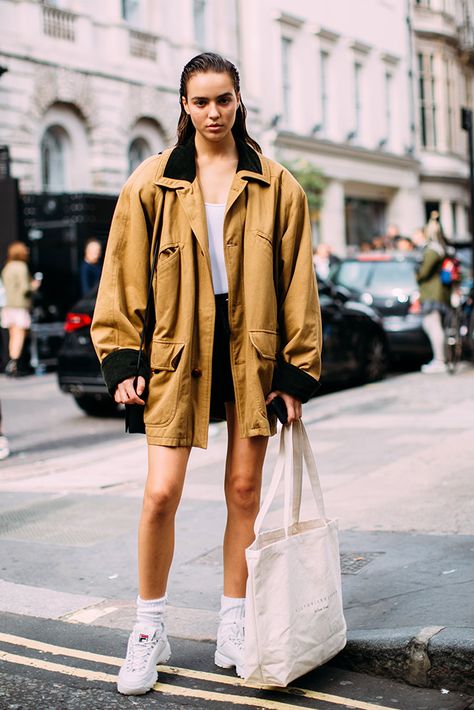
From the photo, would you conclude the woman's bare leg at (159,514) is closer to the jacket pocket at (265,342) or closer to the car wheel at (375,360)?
the jacket pocket at (265,342)

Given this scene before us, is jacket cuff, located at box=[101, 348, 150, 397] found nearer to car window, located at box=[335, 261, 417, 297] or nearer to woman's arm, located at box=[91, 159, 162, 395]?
woman's arm, located at box=[91, 159, 162, 395]

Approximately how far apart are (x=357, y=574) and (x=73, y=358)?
24.0 ft

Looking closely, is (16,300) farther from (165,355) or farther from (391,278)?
(165,355)

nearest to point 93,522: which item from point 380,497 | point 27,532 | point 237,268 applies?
point 27,532

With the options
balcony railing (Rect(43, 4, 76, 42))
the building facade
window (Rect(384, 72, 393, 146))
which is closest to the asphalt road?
the building facade

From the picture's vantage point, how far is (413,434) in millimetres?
9086

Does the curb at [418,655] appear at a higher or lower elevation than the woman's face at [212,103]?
lower

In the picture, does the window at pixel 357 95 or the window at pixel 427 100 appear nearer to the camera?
the window at pixel 357 95

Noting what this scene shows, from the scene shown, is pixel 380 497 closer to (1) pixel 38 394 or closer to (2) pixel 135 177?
(2) pixel 135 177

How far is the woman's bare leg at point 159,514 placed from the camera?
3820mm

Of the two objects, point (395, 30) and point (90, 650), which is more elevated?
point (395, 30)

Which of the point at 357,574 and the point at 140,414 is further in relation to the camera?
the point at 357,574

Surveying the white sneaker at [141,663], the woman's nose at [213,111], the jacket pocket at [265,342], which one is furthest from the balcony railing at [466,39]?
the white sneaker at [141,663]

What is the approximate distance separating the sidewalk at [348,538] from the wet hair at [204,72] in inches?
71.2
